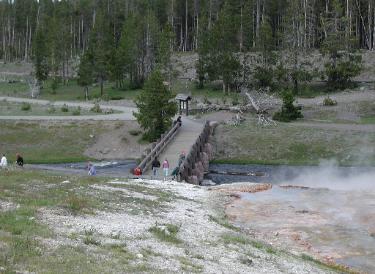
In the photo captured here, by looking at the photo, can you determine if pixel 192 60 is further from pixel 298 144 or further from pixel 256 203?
pixel 256 203

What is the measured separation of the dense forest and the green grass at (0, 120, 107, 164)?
30.6 metres

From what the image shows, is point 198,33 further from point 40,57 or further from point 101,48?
point 40,57

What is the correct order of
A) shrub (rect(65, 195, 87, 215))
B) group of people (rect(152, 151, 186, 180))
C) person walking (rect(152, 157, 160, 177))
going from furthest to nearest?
person walking (rect(152, 157, 160, 177)), group of people (rect(152, 151, 186, 180)), shrub (rect(65, 195, 87, 215))

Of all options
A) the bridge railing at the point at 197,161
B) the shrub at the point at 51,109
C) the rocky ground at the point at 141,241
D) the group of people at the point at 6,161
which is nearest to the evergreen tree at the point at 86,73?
the shrub at the point at 51,109

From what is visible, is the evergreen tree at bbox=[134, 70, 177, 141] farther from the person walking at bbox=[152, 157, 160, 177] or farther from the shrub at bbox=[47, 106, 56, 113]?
the shrub at bbox=[47, 106, 56, 113]

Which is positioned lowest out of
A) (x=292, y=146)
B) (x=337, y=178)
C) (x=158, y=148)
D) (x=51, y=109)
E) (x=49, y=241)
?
(x=337, y=178)

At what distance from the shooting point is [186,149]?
54.5 m

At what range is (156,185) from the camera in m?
39.0

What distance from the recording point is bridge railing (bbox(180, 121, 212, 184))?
47312 millimetres

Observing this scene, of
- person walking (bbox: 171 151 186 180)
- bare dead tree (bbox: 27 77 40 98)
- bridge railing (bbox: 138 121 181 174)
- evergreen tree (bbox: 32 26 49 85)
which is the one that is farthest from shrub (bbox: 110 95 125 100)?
person walking (bbox: 171 151 186 180)

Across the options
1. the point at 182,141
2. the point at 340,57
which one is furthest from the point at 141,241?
the point at 340,57

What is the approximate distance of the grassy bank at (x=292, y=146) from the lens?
2388 inches

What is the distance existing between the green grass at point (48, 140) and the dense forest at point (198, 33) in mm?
30592

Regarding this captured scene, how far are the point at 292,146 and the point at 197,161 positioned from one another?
14.3 metres
